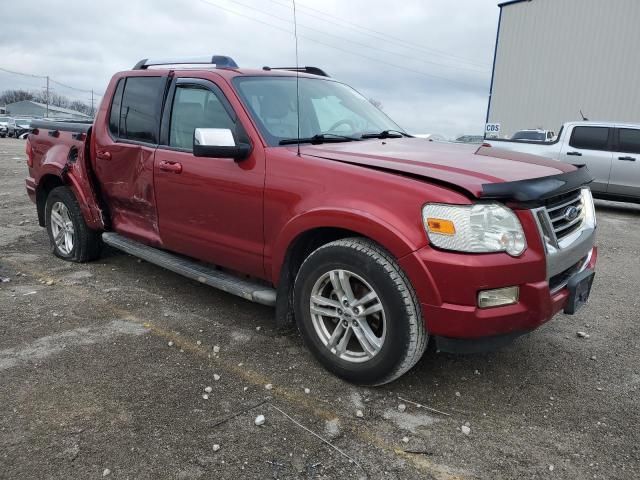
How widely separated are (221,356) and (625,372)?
8.36ft

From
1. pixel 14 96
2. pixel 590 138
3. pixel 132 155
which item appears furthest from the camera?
pixel 14 96

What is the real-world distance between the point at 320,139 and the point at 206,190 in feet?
2.80

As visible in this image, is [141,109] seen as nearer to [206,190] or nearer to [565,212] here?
[206,190]

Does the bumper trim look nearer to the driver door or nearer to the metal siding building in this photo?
the driver door

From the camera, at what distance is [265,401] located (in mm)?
2926

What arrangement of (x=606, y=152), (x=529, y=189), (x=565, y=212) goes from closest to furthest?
(x=529, y=189)
(x=565, y=212)
(x=606, y=152)

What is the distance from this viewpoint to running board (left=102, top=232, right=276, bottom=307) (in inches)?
136

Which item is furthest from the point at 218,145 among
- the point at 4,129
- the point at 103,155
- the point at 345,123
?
the point at 4,129

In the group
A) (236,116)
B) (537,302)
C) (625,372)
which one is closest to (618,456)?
(537,302)

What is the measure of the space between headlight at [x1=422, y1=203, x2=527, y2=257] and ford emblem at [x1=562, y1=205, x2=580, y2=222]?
57cm

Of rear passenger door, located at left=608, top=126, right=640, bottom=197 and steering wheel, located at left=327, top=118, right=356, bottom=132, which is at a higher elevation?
steering wheel, located at left=327, top=118, right=356, bottom=132

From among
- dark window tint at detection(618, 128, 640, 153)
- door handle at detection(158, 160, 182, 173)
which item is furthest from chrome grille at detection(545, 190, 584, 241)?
dark window tint at detection(618, 128, 640, 153)

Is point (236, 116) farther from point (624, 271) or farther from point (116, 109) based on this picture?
point (624, 271)

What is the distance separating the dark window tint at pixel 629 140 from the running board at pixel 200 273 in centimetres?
914
